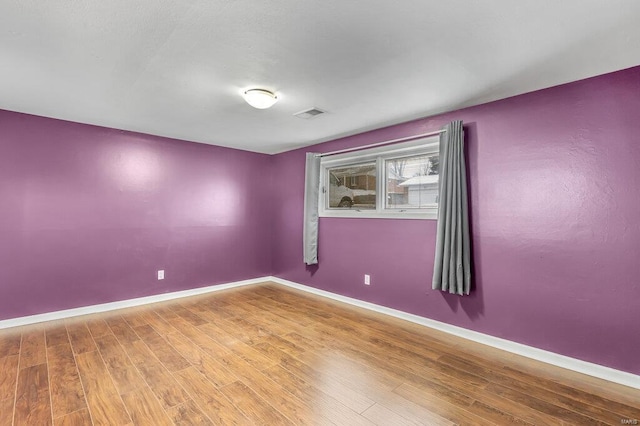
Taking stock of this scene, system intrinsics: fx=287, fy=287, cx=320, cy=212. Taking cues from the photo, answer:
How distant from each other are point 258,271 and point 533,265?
3830 millimetres

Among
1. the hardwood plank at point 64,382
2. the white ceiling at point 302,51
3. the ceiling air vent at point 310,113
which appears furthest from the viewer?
the ceiling air vent at point 310,113

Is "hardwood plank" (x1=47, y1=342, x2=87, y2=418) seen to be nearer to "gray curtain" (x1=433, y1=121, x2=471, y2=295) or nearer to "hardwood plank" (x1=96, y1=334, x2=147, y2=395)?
"hardwood plank" (x1=96, y1=334, x2=147, y2=395)

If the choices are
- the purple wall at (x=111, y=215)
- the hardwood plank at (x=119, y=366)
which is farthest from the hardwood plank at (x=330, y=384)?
the purple wall at (x=111, y=215)

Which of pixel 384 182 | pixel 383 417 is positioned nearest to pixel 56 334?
pixel 383 417

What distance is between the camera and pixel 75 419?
1.58 m

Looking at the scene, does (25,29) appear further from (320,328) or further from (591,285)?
(591,285)

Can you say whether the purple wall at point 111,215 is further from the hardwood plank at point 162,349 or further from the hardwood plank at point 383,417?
the hardwood plank at point 383,417

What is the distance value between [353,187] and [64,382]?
335cm

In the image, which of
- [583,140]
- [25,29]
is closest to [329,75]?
[25,29]

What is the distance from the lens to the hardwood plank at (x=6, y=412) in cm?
156

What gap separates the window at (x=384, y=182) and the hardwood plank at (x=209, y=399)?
2.41 metres

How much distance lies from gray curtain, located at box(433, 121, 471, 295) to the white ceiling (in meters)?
0.41

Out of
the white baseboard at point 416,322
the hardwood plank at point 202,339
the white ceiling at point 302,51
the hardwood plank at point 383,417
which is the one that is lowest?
the hardwood plank at point 202,339

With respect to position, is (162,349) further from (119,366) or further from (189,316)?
(189,316)
